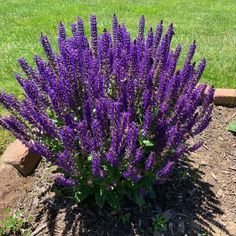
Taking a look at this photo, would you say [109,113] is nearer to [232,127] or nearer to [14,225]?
[14,225]

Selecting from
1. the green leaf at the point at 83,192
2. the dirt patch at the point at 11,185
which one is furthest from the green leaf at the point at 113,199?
the dirt patch at the point at 11,185

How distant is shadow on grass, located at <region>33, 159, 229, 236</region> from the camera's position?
3.12 meters

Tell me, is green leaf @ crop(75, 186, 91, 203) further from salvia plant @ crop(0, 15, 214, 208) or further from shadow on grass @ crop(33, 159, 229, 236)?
shadow on grass @ crop(33, 159, 229, 236)

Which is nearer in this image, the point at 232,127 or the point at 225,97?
the point at 232,127

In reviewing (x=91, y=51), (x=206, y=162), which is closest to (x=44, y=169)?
(x=91, y=51)

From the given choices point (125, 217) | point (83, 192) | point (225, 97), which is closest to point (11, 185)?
point (83, 192)

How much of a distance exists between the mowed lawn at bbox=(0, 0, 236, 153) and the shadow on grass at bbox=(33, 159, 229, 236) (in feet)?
3.72

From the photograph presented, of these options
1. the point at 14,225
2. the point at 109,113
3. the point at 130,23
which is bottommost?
the point at 130,23

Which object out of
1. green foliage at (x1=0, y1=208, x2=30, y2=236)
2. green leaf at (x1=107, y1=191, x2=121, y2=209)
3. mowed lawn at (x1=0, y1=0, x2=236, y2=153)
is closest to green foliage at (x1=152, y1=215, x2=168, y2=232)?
green leaf at (x1=107, y1=191, x2=121, y2=209)

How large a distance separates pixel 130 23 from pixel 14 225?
5.34m

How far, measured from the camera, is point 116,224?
3139 mm

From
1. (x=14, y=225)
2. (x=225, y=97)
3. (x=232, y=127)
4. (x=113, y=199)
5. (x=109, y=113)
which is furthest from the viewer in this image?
(x=225, y=97)

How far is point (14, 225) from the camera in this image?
10.5 ft

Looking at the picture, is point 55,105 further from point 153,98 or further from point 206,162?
point 206,162
